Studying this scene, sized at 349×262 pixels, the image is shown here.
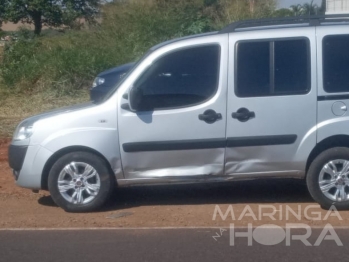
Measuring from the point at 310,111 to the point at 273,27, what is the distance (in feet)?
3.30

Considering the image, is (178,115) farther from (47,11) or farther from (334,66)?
(47,11)

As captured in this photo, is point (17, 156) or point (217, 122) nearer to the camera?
point (217, 122)

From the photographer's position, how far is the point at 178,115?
8188mm

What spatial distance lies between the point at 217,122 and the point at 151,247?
70.3 inches

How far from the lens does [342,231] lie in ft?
24.3

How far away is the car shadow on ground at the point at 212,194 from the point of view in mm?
8852

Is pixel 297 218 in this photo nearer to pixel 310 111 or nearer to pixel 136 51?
pixel 310 111

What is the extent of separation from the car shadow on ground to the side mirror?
121 centimetres

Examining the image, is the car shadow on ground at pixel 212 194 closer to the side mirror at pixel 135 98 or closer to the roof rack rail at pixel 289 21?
the side mirror at pixel 135 98

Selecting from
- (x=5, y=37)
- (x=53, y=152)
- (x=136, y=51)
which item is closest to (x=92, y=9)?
(x=5, y=37)

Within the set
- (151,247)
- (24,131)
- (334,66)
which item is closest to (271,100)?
(334,66)

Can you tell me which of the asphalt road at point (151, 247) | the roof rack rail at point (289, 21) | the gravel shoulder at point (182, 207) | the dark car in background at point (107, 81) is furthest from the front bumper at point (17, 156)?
the dark car in background at point (107, 81)

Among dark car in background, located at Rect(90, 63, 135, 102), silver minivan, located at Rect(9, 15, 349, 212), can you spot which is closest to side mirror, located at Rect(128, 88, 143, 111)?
silver minivan, located at Rect(9, 15, 349, 212)

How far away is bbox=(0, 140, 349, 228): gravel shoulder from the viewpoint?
7.94 m
